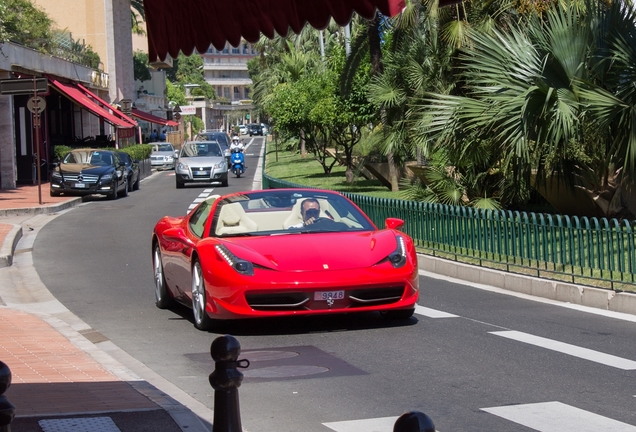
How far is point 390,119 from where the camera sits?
88.8 ft

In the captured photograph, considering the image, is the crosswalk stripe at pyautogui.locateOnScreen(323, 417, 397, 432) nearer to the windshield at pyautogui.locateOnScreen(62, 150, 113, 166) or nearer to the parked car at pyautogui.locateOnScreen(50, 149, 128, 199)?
the parked car at pyautogui.locateOnScreen(50, 149, 128, 199)

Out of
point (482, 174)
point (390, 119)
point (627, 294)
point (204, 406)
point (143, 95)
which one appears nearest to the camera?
point (204, 406)

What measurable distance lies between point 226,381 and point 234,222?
18.2 feet

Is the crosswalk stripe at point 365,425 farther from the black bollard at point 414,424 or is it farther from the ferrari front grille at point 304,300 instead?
the black bollard at point 414,424

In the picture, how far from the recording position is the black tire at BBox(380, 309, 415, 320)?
1009cm

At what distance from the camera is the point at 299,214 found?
10.6m

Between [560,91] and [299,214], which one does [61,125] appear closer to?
[560,91]

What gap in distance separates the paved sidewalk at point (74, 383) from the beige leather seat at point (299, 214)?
2.33 m

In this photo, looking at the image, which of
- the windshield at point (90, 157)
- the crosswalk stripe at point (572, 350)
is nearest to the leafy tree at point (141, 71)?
the windshield at point (90, 157)

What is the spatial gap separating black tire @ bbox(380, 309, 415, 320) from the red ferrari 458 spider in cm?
1

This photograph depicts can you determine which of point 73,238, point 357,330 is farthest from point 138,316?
point 73,238

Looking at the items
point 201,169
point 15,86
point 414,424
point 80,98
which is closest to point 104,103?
point 80,98

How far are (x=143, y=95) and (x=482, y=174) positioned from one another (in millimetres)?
63292

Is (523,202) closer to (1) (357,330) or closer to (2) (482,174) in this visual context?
(2) (482,174)
